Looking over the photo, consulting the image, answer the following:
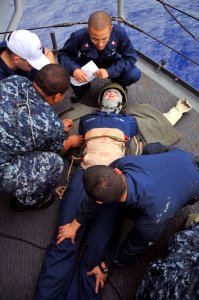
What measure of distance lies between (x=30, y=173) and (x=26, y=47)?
940mm

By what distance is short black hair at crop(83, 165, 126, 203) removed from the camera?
150cm

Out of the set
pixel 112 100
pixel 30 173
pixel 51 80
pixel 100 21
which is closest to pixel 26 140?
pixel 30 173

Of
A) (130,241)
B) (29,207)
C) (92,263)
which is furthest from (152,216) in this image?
(29,207)

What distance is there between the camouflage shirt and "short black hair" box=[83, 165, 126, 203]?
468mm

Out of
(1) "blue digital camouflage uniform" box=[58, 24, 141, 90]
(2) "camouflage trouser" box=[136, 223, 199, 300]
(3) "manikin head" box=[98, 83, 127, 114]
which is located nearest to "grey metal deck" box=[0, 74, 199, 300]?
(2) "camouflage trouser" box=[136, 223, 199, 300]

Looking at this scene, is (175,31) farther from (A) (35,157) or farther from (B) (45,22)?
(A) (35,157)

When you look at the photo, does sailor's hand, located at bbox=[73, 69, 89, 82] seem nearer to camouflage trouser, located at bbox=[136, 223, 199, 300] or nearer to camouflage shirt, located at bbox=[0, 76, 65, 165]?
camouflage shirt, located at bbox=[0, 76, 65, 165]

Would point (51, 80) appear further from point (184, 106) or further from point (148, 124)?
point (184, 106)

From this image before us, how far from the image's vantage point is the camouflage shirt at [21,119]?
1.73m

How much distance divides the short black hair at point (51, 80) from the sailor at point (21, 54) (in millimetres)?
454

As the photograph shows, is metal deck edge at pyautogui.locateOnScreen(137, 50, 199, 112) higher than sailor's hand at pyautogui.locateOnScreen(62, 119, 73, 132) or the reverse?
the reverse

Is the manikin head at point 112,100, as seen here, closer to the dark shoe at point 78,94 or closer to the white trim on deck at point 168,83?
the dark shoe at point 78,94

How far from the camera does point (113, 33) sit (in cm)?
272

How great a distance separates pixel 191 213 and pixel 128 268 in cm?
66
